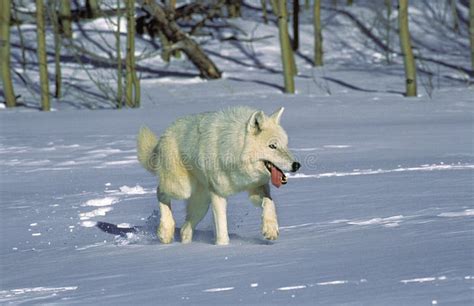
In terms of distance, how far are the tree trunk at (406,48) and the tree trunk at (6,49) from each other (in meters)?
8.75

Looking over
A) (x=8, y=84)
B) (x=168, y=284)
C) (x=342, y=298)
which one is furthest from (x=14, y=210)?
(x=8, y=84)

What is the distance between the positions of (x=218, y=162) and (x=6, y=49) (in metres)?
18.3

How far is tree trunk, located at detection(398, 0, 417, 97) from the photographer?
2303cm

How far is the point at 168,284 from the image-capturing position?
19.0ft

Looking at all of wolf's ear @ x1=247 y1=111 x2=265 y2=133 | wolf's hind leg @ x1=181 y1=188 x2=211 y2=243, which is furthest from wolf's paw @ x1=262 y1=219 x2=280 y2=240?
wolf's hind leg @ x1=181 y1=188 x2=211 y2=243

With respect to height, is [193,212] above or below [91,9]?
below

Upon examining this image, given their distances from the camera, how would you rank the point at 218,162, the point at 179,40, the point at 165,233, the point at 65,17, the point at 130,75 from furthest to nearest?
the point at 65,17 → the point at 179,40 → the point at 130,75 → the point at 165,233 → the point at 218,162

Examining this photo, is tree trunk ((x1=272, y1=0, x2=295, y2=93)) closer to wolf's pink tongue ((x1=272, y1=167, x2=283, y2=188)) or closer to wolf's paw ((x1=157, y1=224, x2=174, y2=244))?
wolf's paw ((x1=157, y1=224, x2=174, y2=244))

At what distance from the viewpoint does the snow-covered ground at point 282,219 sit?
5.38 metres

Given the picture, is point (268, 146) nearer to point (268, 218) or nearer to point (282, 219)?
point (268, 218)

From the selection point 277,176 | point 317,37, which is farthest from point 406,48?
point 277,176

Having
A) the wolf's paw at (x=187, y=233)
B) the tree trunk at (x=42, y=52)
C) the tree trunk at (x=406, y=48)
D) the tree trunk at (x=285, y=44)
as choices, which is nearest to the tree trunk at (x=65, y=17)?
the tree trunk at (x=42, y=52)

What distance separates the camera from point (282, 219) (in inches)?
332

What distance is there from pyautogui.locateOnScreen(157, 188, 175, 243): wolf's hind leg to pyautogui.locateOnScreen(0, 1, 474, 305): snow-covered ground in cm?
14
